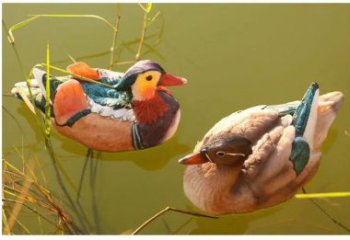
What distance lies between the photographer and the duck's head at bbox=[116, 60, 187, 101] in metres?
1.26

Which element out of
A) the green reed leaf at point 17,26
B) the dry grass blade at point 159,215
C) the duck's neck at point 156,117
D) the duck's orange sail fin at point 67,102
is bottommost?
the dry grass blade at point 159,215

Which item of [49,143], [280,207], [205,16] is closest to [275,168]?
[280,207]

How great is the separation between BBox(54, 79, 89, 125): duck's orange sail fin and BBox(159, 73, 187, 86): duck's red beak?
19 centimetres

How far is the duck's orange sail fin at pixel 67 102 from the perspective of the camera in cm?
125

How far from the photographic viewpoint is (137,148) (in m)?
1.28

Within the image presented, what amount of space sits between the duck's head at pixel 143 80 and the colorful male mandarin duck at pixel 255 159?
0.17 m

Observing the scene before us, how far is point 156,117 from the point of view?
4.17 feet

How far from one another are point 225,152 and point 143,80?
257 millimetres

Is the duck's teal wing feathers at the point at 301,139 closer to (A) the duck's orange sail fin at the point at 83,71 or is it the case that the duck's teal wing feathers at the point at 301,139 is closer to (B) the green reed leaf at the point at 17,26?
(A) the duck's orange sail fin at the point at 83,71

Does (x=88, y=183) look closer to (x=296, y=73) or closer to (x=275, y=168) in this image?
(x=275, y=168)

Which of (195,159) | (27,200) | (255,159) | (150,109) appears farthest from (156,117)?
(27,200)

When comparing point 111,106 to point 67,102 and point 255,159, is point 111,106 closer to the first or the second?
point 67,102

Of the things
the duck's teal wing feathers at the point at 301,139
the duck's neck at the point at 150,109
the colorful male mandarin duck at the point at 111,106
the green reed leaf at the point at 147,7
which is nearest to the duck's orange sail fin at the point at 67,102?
the colorful male mandarin duck at the point at 111,106

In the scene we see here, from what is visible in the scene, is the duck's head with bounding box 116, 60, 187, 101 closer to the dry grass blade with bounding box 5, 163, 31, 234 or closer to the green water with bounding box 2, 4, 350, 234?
the green water with bounding box 2, 4, 350, 234
